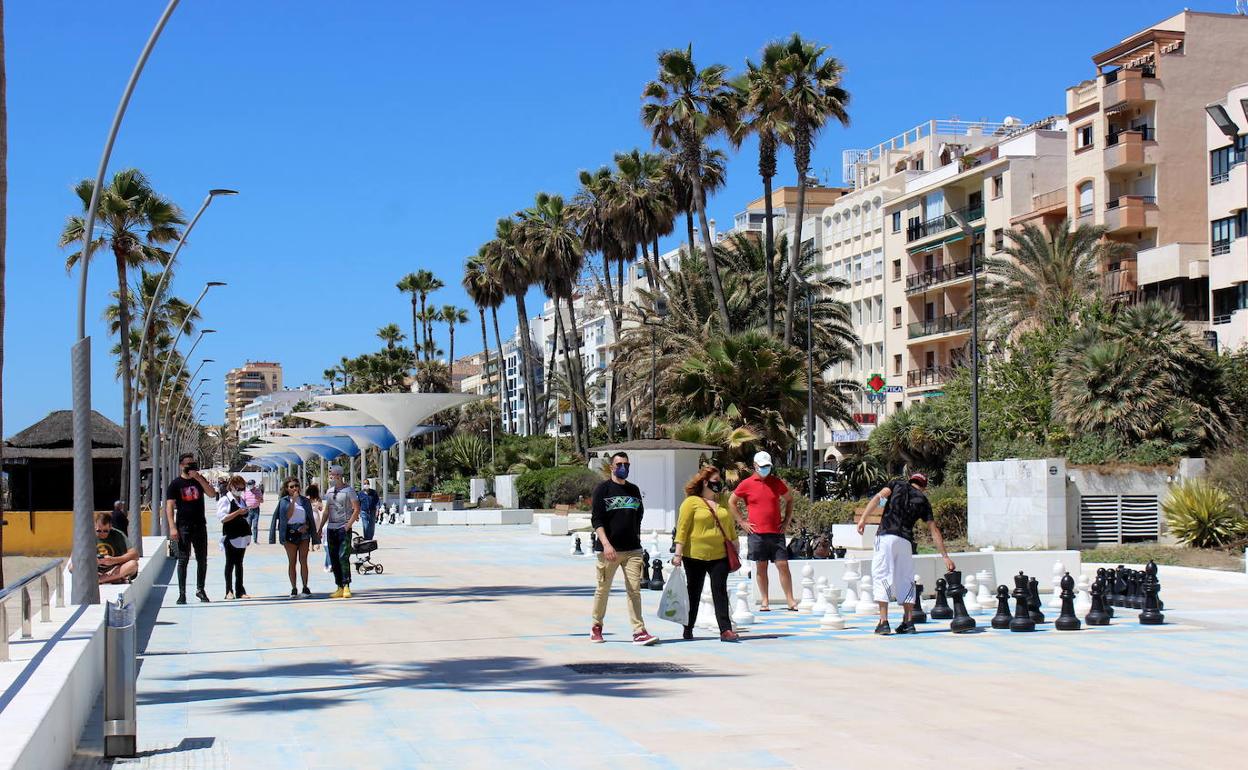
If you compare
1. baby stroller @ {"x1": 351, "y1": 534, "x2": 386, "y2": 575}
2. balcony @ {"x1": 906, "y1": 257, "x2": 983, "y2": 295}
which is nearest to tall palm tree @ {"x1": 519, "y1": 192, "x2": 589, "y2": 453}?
balcony @ {"x1": 906, "y1": 257, "x2": 983, "y2": 295}

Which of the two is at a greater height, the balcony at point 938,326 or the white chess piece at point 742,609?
the balcony at point 938,326

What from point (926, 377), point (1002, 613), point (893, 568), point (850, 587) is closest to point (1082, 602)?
point (1002, 613)

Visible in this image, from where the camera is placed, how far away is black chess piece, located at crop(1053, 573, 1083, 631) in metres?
13.7

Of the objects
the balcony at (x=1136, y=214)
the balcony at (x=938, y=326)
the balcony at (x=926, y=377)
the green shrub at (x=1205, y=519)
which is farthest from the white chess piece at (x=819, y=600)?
the balcony at (x=926, y=377)

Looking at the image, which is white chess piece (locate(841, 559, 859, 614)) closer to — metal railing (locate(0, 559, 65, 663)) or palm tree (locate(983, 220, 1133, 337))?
metal railing (locate(0, 559, 65, 663))

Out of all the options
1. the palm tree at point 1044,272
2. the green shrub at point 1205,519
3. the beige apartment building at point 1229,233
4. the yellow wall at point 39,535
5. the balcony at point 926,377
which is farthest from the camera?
the balcony at point 926,377

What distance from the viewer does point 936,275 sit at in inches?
2719

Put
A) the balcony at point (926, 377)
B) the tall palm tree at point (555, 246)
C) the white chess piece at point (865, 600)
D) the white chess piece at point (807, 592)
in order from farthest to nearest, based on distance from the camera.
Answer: the tall palm tree at point (555, 246)
the balcony at point (926, 377)
the white chess piece at point (807, 592)
the white chess piece at point (865, 600)

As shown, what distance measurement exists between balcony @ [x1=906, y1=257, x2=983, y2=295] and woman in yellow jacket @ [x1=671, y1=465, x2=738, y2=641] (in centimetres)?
5149

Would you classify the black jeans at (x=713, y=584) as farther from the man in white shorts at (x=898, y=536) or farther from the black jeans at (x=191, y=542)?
the black jeans at (x=191, y=542)

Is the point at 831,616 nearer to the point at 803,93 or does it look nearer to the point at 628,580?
the point at 628,580

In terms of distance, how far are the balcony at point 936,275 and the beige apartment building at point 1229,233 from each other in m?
15.0

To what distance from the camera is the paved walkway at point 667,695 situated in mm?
7527

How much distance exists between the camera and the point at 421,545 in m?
35.9
